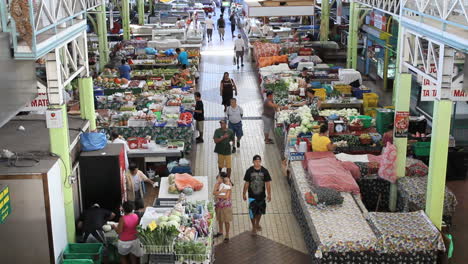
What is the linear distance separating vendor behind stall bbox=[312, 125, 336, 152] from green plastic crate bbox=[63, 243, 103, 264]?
540 cm

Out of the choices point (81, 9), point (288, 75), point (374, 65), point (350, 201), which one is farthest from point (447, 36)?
point (374, 65)

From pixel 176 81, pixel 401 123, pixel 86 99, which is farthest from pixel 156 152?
pixel 176 81

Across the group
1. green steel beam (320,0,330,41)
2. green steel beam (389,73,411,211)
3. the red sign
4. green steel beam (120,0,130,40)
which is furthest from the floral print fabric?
green steel beam (120,0,130,40)

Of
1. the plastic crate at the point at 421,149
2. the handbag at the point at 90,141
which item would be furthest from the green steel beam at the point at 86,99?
the plastic crate at the point at 421,149

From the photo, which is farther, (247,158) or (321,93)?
(321,93)

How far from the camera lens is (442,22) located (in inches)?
373

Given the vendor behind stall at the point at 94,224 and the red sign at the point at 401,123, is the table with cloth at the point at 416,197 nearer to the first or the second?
the red sign at the point at 401,123

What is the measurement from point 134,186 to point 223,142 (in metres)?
2.49

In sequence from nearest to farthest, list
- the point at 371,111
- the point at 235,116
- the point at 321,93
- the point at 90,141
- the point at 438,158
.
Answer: the point at 438,158 → the point at 90,141 → the point at 235,116 → the point at 371,111 → the point at 321,93

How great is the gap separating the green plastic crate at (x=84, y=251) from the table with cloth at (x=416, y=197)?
5.69 meters

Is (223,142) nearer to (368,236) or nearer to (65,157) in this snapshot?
(65,157)

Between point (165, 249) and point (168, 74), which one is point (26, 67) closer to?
point (165, 249)

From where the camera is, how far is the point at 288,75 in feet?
72.6

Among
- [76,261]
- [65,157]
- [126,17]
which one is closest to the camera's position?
[76,261]
